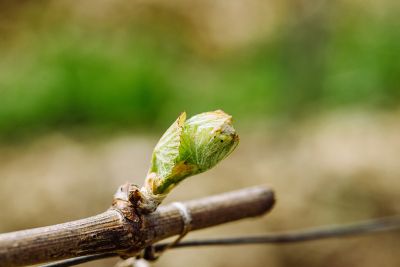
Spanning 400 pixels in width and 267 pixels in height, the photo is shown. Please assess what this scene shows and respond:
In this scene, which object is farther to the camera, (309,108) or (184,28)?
(184,28)

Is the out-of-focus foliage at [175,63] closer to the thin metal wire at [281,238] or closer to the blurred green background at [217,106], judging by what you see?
the blurred green background at [217,106]

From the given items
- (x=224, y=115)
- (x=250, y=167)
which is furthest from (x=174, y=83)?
(x=224, y=115)

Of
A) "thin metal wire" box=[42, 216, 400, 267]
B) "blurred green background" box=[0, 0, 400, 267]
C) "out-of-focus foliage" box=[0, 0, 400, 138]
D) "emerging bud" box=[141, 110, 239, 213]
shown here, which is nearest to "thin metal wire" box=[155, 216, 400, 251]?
"thin metal wire" box=[42, 216, 400, 267]

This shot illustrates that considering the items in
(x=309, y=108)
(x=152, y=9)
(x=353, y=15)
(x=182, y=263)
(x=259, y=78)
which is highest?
(x=152, y=9)

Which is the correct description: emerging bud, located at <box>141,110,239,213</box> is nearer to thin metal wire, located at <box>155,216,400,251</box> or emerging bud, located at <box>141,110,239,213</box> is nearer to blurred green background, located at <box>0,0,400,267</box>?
thin metal wire, located at <box>155,216,400,251</box>

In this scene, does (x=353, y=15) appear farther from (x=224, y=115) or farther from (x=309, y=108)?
(x=224, y=115)

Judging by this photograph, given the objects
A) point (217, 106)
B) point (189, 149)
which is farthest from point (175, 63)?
point (189, 149)
